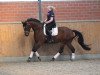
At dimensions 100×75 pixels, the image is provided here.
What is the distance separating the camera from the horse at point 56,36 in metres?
14.3

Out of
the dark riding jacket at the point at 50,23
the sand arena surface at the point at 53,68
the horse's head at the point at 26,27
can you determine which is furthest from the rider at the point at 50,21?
the sand arena surface at the point at 53,68

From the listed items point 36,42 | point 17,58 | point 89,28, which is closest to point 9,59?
point 17,58

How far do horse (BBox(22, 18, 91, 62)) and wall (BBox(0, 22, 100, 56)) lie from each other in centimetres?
33

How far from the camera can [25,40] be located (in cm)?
1480

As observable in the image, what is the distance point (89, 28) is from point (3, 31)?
129 inches

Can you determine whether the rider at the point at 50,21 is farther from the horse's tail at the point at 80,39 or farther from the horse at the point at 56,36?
the horse's tail at the point at 80,39

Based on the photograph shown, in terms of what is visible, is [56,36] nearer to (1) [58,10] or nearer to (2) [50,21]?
(2) [50,21]

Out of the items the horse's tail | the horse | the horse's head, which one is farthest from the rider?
the horse's tail

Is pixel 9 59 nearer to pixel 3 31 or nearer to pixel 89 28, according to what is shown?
pixel 3 31

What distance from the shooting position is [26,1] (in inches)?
581

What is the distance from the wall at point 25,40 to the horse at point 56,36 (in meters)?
0.33

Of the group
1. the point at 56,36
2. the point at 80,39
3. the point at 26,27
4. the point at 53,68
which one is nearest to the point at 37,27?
the point at 26,27

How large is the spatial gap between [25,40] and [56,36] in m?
1.21

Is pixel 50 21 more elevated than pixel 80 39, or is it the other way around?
pixel 50 21
